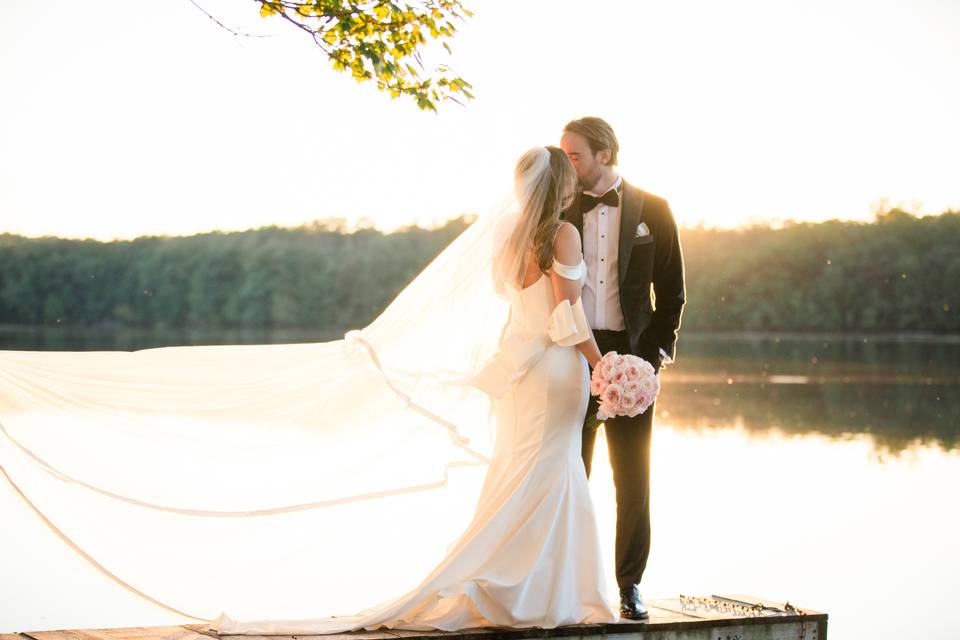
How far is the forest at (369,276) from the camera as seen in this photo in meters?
56.6

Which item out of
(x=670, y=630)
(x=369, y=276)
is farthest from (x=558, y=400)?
(x=369, y=276)

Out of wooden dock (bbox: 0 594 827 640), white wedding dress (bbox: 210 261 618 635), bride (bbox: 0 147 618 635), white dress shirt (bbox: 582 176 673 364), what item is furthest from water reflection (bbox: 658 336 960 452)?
white wedding dress (bbox: 210 261 618 635)

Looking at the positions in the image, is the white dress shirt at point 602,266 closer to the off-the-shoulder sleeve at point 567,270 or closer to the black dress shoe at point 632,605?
the off-the-shoulder sleeve at point 567,270

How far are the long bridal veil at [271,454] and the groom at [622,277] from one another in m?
0.40

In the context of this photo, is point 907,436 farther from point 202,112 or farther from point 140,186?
point 140,186

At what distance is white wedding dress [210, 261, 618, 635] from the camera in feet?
14.9

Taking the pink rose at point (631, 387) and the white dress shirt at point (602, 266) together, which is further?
the white dress shirt at point (602, 266)

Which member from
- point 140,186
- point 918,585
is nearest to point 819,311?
point 140,186

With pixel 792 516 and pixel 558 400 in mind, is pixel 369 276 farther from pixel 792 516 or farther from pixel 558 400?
pixel 558 400

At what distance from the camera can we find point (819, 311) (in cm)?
5791

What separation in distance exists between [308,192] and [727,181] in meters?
20.8

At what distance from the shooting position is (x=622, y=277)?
4934 millimetres

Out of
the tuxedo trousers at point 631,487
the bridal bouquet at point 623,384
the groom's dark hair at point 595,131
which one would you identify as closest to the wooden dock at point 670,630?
the tuxedo trousers at point 631,487

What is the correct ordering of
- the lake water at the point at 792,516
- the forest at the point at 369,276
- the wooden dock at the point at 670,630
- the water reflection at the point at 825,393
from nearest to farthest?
1. the wooden dock at the point at 670,630
2. the lake water at the point at 792,516
3. the water reflection at the point at 825,393
4. the forest at the point at 369,276
